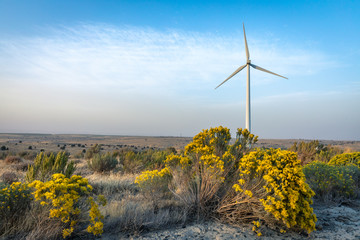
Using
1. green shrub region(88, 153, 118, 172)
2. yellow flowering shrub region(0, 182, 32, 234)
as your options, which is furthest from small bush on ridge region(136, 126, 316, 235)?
green shrub region(88, 153, 118, 172)

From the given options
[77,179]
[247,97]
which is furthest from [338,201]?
[247,97]

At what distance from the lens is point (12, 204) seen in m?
5.09

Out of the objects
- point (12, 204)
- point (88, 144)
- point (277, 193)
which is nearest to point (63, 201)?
point (12, 204)

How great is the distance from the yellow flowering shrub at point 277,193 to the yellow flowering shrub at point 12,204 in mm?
4254

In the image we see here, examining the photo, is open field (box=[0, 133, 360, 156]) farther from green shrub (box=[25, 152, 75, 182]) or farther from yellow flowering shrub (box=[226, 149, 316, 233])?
yellow flowering shrub (box=[226, 149, 316, 233])

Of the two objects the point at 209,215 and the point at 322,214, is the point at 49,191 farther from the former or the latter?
the point at 322,214

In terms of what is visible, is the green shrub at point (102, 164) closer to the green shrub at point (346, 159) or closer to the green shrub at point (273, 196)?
the green shrub at point (273, 196)

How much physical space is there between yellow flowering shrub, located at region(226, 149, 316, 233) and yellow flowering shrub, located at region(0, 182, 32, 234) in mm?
4254

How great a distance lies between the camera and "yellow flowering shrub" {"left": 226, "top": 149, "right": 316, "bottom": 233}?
16.4 ft

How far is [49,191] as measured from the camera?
482cm

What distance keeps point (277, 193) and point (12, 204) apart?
17.4 ft

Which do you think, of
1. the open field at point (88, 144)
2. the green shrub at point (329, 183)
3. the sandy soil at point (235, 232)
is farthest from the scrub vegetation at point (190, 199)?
the open field at point (88, 144)

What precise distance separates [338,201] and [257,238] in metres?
4.87

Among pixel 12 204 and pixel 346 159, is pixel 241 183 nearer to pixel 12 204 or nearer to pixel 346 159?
pixel 12 204
